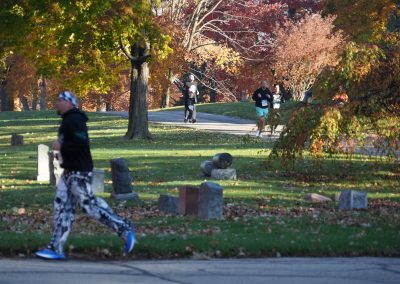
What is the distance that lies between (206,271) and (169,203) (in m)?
4.68

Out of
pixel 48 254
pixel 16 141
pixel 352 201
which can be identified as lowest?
pixel 48 254

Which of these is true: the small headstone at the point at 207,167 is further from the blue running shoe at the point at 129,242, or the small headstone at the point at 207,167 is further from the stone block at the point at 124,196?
the blue running shoe at the point at 129,242

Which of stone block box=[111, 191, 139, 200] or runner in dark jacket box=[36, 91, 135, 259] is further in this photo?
stone block box=[111, 191, 139, 200]

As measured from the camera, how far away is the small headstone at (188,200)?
46.6 ft

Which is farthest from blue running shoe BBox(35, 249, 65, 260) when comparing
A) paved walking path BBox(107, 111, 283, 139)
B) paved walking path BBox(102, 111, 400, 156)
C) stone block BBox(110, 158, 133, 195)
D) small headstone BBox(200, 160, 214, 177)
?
paved walking path BBox(107, 111, 283, 139)

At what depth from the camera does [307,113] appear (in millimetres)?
18719

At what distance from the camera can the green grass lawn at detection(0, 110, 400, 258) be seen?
456 inches

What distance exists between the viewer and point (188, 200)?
14.4 m

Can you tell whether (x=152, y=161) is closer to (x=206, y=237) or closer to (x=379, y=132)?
(x=379, y=132)

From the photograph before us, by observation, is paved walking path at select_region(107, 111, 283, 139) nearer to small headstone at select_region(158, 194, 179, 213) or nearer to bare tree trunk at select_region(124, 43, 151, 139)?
bare tree trunk at select_region(124, 43, 151, 139)

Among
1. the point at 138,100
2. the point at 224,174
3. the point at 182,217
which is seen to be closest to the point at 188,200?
the point at 182,217

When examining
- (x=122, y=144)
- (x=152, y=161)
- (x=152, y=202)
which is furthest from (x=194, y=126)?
(x=152, y=202)

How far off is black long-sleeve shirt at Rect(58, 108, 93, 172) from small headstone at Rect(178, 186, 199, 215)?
12.3ft

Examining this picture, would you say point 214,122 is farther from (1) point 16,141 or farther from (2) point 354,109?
(2) point 354,109
